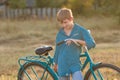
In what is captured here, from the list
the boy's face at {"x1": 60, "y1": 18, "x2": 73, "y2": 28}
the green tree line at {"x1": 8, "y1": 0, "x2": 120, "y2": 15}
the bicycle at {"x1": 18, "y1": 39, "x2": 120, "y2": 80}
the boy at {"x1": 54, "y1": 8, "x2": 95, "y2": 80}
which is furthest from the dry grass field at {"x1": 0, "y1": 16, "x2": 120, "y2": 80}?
the boy's face at {"x1": 60, "y1": 18, "x2": 73, "y2": 28}

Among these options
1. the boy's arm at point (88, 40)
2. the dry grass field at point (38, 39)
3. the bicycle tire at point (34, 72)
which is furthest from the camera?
the dry grass field at point (38, 39)

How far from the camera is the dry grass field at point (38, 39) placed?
392 inches

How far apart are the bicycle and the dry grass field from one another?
5.33 ft

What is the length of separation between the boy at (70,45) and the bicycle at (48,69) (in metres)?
0.10

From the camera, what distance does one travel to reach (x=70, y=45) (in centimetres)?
549

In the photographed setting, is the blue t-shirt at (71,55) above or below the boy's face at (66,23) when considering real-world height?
below

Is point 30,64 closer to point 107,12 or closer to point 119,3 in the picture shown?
point 119,3

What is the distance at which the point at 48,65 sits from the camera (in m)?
5.88

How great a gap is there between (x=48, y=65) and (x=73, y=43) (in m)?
0.61

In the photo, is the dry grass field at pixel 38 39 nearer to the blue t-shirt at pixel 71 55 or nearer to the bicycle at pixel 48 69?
the bicycle at pixel 48 69

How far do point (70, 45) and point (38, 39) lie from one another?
411 inches

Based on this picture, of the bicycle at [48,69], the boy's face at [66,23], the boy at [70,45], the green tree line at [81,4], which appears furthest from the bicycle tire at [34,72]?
the green tree line at [81,4]

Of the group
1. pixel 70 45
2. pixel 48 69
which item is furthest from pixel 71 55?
pixel 48 69

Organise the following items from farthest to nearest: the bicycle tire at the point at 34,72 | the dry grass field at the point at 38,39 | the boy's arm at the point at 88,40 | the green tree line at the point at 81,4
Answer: the green tree line at the point at 81,4 → the dry grass field at the point at 38,39 → the bicycle tire at the point at 34,72 → the boy's arm at the point at 88,40
